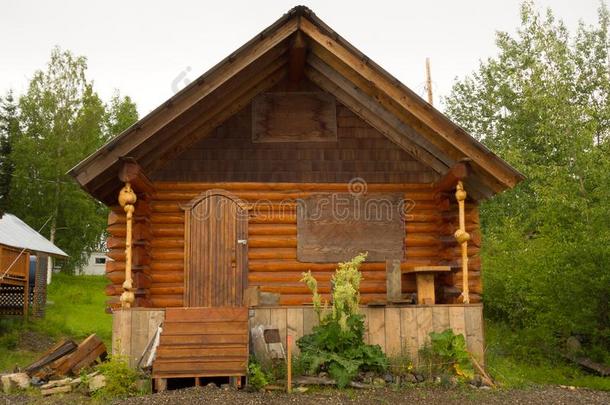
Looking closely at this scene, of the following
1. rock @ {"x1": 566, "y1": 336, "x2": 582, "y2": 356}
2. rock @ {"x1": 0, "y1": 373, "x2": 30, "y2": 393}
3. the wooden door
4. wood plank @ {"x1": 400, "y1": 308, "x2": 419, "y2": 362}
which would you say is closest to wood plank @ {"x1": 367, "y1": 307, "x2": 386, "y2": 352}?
wood plank @ {"x1": 400, "y1": 308, "x2": 419, "y2": 362}

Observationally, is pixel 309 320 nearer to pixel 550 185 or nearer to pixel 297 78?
pixel 297 78

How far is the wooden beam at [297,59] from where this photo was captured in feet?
36.6

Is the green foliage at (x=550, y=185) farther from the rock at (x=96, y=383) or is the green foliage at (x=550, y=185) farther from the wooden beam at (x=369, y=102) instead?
the rock at (x=96, y=383)

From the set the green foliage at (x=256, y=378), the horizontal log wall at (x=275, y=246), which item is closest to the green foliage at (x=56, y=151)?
the horizontal log wall at (x=275, y=246)

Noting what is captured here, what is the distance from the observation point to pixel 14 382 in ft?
32.9

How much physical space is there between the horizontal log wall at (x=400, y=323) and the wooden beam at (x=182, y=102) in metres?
3.22

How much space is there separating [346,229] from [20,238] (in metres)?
17.6

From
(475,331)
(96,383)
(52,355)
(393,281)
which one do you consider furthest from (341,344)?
(52,355)

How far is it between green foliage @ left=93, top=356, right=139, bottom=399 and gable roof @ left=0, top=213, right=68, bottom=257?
1541 cm

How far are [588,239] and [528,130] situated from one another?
1621cm

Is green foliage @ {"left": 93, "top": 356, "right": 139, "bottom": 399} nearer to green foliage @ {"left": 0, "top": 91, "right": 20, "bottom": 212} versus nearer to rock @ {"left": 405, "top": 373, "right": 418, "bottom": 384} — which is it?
rock @ {"left": 405, "top": 373, "right": 418, "bottom": 384}

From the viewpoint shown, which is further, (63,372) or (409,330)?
(63,372)

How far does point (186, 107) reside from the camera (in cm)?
1070

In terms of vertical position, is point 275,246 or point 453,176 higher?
point 453,176
